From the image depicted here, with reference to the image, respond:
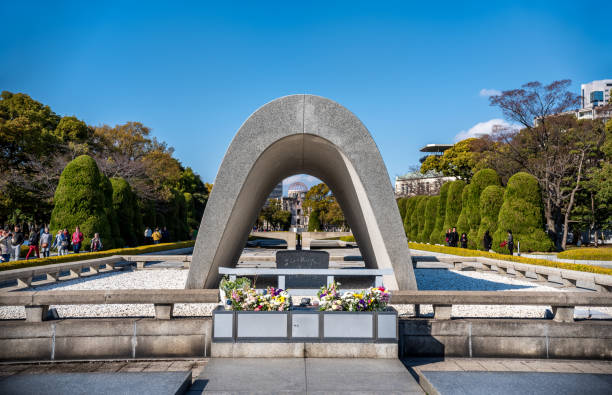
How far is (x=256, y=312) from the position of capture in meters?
5.33

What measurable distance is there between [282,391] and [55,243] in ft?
56.9

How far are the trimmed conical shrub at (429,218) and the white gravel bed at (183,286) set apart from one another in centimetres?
1713

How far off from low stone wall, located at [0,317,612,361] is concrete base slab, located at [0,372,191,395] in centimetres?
112

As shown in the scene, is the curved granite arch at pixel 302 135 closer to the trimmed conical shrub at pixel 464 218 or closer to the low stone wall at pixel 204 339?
the low stone wall at pixel 204 339

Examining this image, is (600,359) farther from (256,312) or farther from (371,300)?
(256,312)

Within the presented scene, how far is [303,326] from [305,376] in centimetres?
79

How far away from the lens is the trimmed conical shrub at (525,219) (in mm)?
21641

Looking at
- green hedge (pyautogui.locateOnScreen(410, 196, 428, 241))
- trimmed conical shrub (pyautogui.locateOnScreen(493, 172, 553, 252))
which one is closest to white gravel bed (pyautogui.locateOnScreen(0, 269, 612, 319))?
trimmed conical shrub (pyautogui.locateOnScreen(493, 172, 553, 252))

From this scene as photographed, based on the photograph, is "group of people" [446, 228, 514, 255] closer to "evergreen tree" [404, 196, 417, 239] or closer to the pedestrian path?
"evergreen tree" [404, 196, 417, 239]

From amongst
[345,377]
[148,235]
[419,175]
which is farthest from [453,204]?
[419,175]

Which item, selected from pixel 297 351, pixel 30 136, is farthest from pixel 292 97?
pixel 30 136

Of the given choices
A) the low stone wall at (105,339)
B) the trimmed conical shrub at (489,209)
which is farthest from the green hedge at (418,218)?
the low stone wall at (105,339)

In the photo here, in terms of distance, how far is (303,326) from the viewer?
17.4 feet

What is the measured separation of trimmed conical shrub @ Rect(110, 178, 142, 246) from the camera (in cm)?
2336
